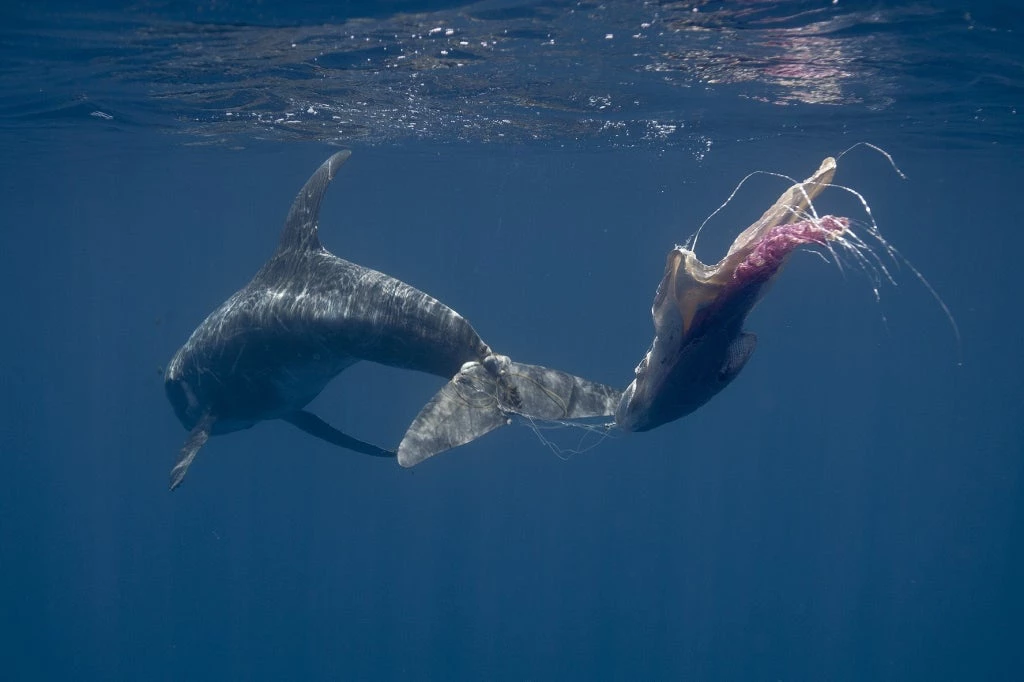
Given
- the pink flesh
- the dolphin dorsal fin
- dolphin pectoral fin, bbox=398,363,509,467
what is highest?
the pink flesh

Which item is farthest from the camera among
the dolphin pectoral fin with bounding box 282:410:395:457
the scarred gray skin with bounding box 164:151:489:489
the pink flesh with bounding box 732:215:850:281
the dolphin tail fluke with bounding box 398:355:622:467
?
the dolphin pectoral fin with bounding box 282:410:395:457

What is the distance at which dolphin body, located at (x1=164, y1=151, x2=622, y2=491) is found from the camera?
23.4 ft

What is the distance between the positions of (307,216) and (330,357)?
1840 mm

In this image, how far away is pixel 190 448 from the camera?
1049 centimetres

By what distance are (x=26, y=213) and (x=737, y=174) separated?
34739 mm

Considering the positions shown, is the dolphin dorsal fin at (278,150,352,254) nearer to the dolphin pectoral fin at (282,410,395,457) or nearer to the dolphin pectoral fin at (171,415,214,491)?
the dolphin pectoral fin at (282,410,395,457)

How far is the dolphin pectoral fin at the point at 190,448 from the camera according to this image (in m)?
9.76

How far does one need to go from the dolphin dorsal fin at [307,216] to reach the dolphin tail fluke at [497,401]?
325 centimetres

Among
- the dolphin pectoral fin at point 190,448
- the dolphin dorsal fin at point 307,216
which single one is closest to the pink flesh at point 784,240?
the dolphin dorsal fin at point 307,216

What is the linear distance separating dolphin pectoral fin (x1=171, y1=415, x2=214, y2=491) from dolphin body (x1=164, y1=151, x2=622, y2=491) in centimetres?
2

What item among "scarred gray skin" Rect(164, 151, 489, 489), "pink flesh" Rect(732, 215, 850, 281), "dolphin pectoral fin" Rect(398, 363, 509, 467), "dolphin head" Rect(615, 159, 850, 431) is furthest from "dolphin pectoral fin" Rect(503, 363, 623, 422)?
"pink flesh" Rect(732, 215, 850, 281)

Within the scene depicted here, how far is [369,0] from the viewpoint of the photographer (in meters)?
11.6

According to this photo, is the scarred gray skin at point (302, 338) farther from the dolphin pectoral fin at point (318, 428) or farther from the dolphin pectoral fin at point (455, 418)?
the dolphin pectoral fin at point (455, 418)

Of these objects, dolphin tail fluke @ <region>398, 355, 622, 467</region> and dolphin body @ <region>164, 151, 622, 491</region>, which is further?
dolphin body @ <region>164, 151, 622, 491</region>
